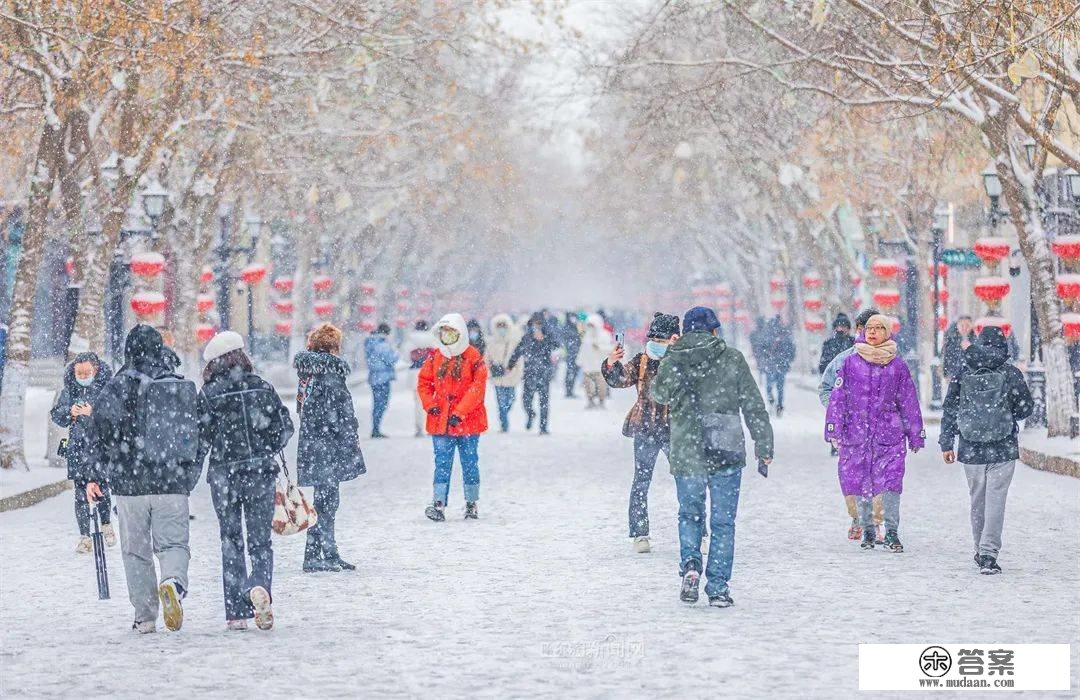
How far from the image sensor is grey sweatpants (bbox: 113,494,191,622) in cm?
867

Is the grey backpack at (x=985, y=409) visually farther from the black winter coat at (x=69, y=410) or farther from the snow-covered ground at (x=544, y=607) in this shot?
the black winter coat at (x=69, y=410)

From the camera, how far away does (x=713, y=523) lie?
9430 mm

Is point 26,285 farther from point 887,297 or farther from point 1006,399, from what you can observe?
point 887,297

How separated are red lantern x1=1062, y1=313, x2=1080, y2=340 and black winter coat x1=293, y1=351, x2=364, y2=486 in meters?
13.3

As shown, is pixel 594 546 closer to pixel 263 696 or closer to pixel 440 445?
pixel 440 445

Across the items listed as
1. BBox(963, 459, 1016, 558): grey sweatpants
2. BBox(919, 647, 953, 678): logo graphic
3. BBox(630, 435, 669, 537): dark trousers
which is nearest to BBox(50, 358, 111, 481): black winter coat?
BBox(630, 435, 669, 537): dark trousers

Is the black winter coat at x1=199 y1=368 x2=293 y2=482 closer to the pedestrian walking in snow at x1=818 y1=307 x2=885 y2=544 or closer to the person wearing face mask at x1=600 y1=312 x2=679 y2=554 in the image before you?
the person wearing face mask at x1=600 y1=312 x2=679 y2=554

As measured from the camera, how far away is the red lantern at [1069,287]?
22.0 m

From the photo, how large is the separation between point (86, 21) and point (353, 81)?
328 inches

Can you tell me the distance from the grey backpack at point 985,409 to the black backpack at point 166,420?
470 cm

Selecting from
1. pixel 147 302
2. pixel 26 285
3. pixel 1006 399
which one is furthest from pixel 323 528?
pixel 147 302

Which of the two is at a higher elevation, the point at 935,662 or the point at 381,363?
the point at 381,363

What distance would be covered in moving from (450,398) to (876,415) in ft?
12.2

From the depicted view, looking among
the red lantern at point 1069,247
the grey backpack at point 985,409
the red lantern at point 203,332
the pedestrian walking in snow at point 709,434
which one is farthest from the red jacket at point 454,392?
the red lantern at point 203,332
